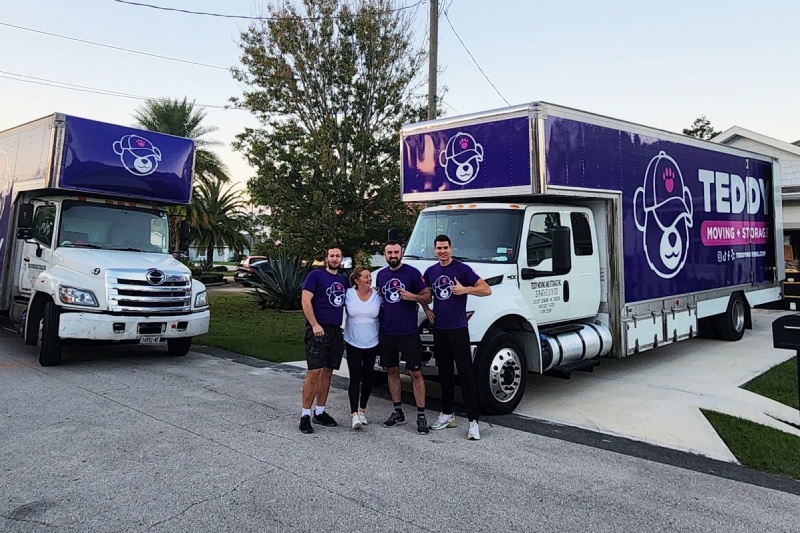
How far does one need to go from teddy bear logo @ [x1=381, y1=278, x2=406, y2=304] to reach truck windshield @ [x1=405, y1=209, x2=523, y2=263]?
53.7 inches

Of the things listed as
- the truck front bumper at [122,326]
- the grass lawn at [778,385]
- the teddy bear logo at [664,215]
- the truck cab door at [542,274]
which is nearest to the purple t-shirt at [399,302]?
the truck cab door at [542,274]

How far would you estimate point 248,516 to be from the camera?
3.62 meters

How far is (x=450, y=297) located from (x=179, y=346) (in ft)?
19.3

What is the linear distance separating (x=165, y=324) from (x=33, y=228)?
3019mm

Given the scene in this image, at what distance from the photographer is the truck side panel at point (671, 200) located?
23.1ft

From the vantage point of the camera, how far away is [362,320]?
18.2 ft

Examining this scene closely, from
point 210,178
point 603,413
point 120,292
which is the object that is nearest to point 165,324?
point 120,292

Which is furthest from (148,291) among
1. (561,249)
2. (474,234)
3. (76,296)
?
(561,249)

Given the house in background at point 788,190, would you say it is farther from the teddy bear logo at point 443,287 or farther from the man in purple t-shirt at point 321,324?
the man in purple t-shirt at point 321,324

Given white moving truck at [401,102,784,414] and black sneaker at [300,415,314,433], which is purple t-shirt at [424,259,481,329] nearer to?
white moving truck at [401,102,784,414]

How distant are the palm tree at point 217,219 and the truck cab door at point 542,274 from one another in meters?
27.7

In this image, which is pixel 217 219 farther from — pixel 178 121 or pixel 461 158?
pixel 461 158

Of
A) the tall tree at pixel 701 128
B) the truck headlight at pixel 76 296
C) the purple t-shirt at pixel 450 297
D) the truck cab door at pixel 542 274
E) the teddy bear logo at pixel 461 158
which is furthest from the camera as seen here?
the tall tree at pixel 701 128

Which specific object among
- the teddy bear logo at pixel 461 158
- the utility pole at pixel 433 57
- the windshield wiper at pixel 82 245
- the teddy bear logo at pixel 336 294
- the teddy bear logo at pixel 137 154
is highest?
the utility pole at pixel 433 57
